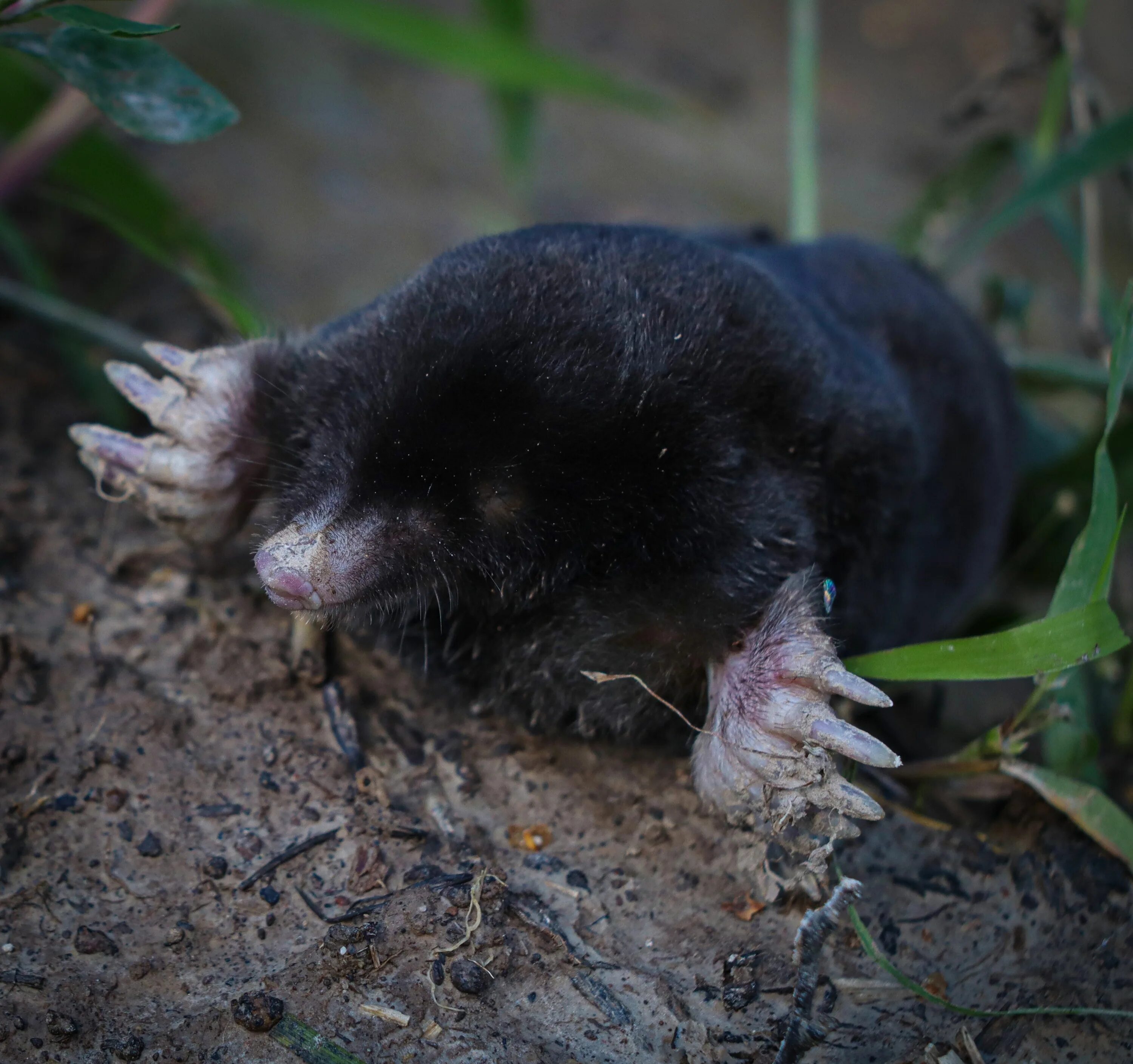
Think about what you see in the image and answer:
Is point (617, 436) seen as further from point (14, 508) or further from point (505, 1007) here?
point (14, 508)

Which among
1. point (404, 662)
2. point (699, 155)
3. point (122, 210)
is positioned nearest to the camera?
point (404, 662)

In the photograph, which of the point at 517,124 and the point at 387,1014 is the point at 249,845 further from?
the point at 517,124

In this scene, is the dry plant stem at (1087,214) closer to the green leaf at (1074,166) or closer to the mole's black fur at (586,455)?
the green leaf at (1074,166)

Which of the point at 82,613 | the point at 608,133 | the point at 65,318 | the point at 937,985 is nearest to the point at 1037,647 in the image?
the point at 937,985

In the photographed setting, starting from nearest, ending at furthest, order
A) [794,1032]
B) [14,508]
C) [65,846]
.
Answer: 1. [794,1032]
2. [65,846]
3. [14,508]

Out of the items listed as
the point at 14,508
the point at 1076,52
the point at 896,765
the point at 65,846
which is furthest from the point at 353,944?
the point at 1076,52

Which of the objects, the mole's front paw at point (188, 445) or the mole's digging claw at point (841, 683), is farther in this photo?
the mole's front paw at point (188, 445)

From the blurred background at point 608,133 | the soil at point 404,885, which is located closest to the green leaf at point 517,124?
the blurred background at point 608,133
